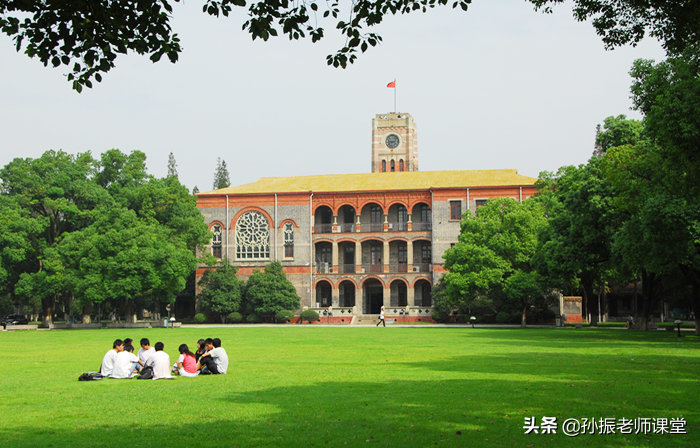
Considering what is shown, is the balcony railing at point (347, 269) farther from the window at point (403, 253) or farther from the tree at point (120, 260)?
the tree at point (120, 260)

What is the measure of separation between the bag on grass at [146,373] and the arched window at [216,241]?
43.3m

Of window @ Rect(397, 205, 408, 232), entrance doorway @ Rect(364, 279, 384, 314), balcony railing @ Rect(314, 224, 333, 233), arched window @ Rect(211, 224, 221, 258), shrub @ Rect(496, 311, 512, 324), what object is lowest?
shrub @ Rect(496, 311, 512, 324)

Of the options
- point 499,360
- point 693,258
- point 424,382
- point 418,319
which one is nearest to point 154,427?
point 424,382

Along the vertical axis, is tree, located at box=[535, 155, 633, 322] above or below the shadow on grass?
above

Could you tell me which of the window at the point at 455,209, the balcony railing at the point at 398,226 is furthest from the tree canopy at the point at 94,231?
the window at the point at 455,209

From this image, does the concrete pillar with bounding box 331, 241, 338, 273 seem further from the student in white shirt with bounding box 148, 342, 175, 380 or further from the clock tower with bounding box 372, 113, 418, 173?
the student in white shirt with bounding box 148, 342, 175, 380

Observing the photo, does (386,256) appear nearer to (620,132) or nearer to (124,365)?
(620,132)

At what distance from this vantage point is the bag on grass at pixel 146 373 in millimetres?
13094

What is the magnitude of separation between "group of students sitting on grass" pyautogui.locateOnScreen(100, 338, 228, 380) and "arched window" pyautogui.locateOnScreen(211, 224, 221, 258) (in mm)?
42528

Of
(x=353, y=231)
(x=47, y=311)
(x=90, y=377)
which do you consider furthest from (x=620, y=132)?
(x=47, y=311)

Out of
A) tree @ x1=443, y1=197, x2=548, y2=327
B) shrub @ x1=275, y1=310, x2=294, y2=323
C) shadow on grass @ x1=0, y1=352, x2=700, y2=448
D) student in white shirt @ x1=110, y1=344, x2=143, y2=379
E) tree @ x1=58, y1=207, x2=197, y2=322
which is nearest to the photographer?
shadow on grass @ x1=0, y1=352, x2=700, y2=448

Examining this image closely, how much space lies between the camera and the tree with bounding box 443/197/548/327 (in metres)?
40.5

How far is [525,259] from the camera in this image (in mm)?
A: 40875

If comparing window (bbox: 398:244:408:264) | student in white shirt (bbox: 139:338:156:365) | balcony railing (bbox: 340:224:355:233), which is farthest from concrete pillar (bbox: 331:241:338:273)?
student in white shirt (bbox: 139:338:156:365)
